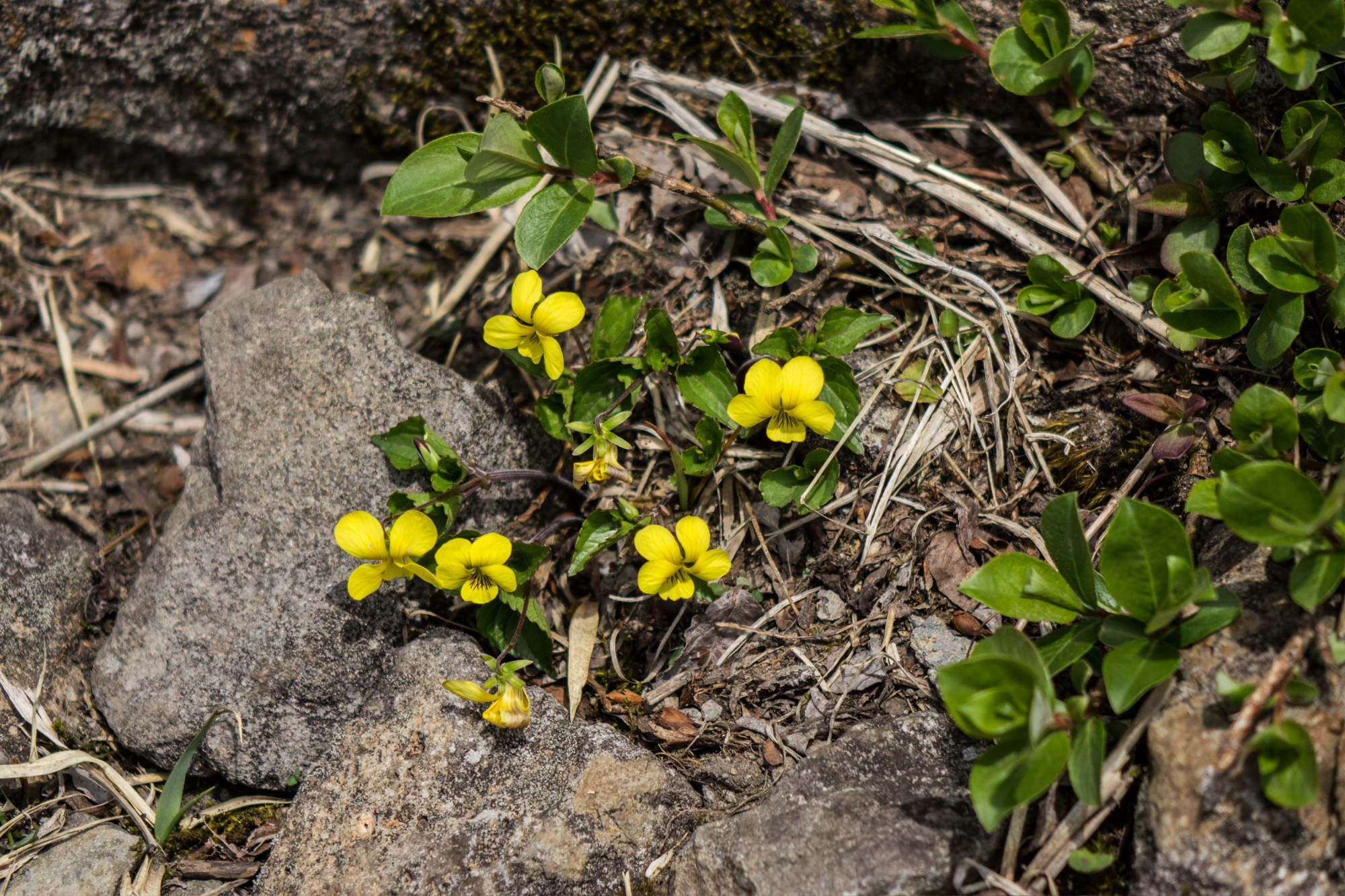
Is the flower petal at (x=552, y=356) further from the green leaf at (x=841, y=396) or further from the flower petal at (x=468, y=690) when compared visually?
the flower petal at (x=468, y=690)

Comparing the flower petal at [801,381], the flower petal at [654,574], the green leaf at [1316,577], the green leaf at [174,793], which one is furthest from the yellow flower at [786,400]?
the green leaf at [174,793]

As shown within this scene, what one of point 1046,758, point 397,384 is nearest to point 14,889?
point 397,384

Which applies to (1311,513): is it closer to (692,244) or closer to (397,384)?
(692,244)

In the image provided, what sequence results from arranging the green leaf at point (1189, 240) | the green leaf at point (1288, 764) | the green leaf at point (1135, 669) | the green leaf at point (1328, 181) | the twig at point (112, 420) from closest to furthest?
the green leaf at point (1288, 764)
the green leaf at point (1135, 669)
the green leaf at point (1328, 181)
the green leaf at point (1189, 240)
the twig at point (112, 420)

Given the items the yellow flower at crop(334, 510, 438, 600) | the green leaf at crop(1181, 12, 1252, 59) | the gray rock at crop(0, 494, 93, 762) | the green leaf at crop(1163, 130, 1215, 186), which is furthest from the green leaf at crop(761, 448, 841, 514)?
the gray rock at crop(0, 494, 93, 762)

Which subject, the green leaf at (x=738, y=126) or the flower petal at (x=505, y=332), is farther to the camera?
the green leaf at (x=738, y=126)

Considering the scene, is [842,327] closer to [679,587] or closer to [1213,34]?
[679,587]
